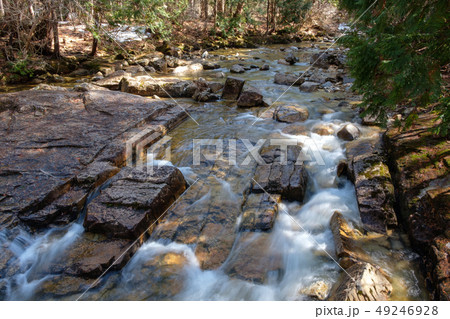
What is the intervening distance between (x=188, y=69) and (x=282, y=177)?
36.5 feet

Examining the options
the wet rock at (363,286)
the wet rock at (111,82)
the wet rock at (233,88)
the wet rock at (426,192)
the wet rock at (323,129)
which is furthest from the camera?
the wet rock at (111,82)

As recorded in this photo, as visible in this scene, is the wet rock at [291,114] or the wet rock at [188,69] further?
the wet rock at [188,69]

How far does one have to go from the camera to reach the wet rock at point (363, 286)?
2.62 m

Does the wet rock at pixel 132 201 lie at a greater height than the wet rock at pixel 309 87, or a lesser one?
lesser

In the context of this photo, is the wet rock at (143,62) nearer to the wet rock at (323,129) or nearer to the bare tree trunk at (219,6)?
the bare tree trunk at (219,6)

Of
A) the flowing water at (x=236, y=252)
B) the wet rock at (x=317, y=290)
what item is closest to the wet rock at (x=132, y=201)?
the flowing water at (x=236, y=252)

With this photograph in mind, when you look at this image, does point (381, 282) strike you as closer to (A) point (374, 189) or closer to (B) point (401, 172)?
(A) point (374, 189)

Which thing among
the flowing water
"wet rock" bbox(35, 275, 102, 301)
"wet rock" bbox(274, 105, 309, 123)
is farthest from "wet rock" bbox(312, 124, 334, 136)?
"wet rock" bbox(35, 275, 102, 301)

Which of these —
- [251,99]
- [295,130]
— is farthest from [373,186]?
[251,99]

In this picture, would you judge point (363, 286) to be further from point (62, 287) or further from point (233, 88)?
point (233, 88)

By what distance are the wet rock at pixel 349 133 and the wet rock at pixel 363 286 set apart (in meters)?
3.59

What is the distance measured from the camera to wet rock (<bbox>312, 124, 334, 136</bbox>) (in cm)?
643

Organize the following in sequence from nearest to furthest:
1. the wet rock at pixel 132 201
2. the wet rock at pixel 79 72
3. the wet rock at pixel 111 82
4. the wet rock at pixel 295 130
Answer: the wet rock at pixel 132 201 < the wet rock at pixel 295 130 < the wet rock at pixel 111 82 < the wet rock at pixel 79 72

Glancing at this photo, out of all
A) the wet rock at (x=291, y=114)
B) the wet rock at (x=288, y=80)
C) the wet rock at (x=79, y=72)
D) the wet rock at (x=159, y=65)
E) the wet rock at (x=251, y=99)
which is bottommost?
the wet rock at (x=291, y=114)
